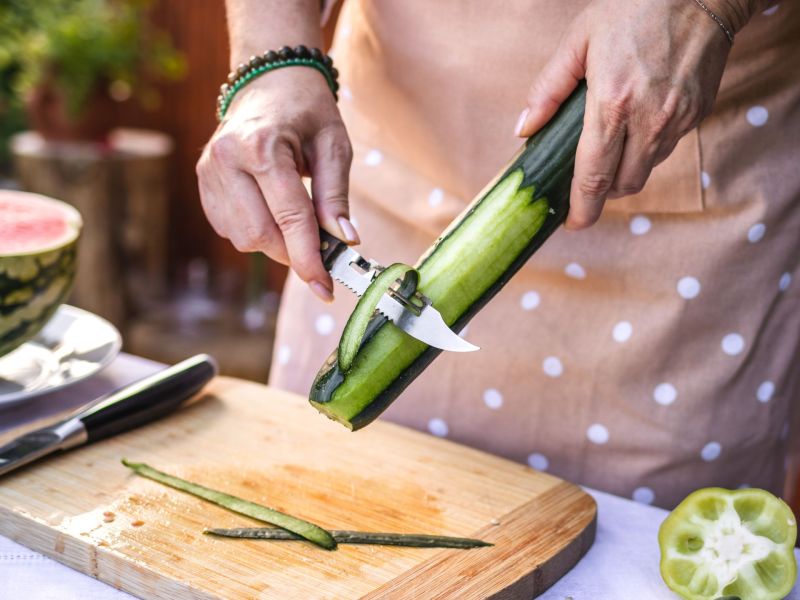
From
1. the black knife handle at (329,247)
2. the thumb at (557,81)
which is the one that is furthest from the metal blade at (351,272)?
the thumb at (557,81)

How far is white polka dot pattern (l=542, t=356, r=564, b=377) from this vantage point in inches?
56.7

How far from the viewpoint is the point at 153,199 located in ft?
14.5

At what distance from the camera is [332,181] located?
1.17 metres

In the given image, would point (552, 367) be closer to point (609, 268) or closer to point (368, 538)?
point (609, 268)

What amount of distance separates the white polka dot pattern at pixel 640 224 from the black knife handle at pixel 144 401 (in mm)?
641

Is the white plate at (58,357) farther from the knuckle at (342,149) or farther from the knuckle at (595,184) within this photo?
the knuckle at (595,184)

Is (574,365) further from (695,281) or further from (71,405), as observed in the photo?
(71,405)

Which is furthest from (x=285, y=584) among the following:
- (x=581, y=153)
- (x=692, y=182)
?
(x=692, y=182)

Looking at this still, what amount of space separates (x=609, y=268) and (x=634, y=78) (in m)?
Result: 0.44

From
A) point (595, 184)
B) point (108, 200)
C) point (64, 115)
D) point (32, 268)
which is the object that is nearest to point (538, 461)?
point (595, 184)

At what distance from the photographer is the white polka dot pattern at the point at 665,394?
1394mm

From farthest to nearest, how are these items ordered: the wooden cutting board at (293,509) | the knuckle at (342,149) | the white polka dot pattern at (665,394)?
the white polka dot pattern at (665,394), the knuckle at (342,149), the wooden cutting board at (293,509)

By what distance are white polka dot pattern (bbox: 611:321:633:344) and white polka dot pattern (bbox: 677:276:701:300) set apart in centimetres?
9

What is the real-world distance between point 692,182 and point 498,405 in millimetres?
433
